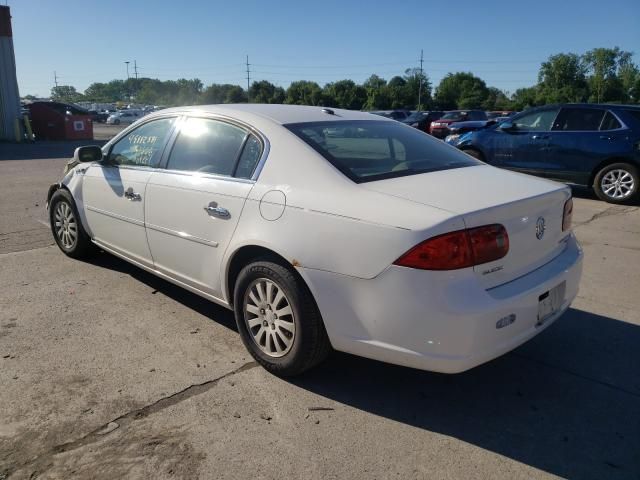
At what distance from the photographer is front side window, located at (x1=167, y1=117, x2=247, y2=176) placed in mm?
3615

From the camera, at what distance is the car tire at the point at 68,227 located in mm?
5270

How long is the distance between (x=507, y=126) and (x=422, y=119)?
18.1 metres

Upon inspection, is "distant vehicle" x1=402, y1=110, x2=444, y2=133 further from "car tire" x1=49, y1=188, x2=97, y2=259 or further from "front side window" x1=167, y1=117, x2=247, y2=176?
"front side window" x1=167, y1=117, x2=247, y2=176

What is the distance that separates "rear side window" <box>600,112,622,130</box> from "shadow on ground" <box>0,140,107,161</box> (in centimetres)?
1579

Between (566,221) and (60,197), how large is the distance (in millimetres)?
4684

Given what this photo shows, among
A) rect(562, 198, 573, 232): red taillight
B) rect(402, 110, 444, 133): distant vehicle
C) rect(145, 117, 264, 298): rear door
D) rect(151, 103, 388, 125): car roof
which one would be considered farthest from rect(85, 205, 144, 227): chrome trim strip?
rect(402, 110, 444, 133): distant vehicle

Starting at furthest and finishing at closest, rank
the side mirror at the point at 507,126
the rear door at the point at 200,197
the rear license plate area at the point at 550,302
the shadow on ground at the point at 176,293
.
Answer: the side mirror at the point at 507,126 → the shadow on ground at the point at 176,293 → the rear door at the point at 200,197 → the rear license plate area at the point at 550,302

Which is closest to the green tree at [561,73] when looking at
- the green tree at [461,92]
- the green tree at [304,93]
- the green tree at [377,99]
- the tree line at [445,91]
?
the tree line at [445,91]

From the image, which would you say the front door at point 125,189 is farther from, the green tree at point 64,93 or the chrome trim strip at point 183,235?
the green tree at point 64,93

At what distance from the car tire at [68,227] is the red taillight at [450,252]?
382 cm

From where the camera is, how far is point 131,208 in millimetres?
4312

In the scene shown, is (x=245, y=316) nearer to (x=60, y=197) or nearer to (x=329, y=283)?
(x=329, y=283)

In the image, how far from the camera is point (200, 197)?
3.62m

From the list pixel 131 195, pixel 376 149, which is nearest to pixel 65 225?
pixel 131 195
